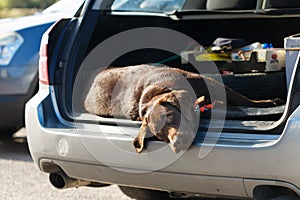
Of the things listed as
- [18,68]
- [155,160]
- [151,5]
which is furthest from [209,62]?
[18,68]

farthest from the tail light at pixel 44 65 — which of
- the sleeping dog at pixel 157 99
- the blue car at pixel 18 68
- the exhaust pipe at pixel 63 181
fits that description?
the blue car at pixel 18 68

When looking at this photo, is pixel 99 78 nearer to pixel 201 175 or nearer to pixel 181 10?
pixel 201 175

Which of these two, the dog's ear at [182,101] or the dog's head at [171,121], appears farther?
the dog's ear at [182,101]

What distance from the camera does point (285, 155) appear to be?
3.43 metres

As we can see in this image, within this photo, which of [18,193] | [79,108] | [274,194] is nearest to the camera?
[274,194]

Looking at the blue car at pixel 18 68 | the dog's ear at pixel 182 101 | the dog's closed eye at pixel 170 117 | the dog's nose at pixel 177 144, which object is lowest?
the blue car at pixel 18 68

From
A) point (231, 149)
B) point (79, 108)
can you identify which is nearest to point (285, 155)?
point (231, 149)

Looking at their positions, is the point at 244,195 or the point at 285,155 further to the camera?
the point at 244,195

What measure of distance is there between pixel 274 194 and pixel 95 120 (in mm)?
1184

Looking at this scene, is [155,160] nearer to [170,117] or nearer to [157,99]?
[170,117]

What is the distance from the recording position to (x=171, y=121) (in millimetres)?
3793

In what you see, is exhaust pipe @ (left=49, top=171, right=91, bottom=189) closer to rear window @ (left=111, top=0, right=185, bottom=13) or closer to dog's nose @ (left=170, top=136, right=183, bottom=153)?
dog's nose @ (left=170, top=136, right=183, bottom=153)

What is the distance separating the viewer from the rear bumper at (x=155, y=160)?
3465mm

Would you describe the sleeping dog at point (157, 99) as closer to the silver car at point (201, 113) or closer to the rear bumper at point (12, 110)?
the silver car at point (201, 113)
